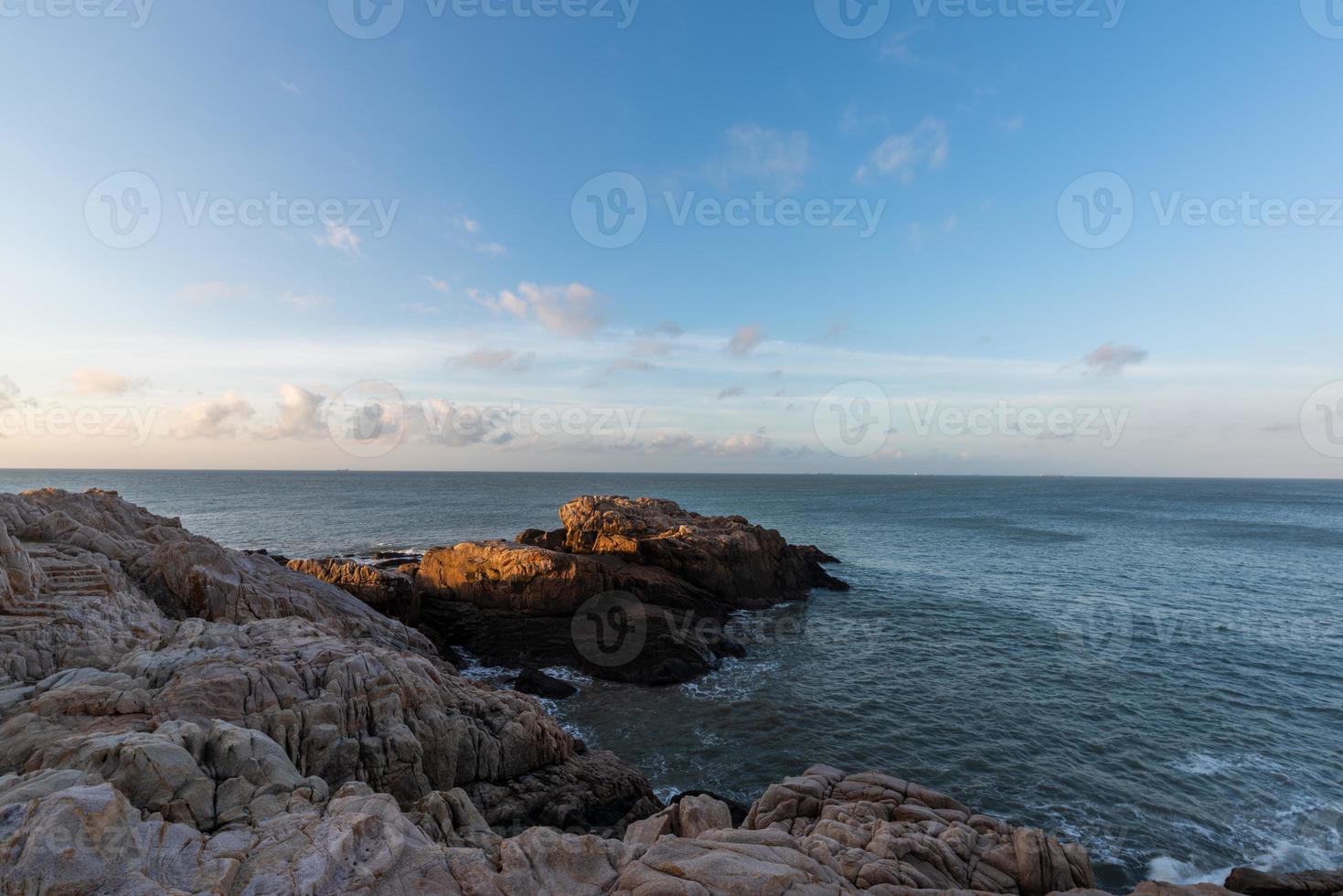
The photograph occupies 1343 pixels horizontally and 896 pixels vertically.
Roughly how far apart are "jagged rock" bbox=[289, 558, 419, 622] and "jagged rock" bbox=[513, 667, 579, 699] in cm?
1180

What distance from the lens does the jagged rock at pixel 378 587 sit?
3497 cm

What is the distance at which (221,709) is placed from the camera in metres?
12.8

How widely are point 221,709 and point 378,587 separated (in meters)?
23.9

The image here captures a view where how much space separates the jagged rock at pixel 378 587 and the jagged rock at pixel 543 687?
11.8 m

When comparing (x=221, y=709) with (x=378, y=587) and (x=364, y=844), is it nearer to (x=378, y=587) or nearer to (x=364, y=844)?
(x=364, y=844)

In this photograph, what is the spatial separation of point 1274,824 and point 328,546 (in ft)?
239

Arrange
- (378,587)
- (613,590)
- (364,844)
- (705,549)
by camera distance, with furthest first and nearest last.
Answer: (705,549) < (613,590) < (378,587) < (364,844)

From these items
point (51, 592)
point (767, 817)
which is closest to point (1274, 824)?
point (767, 817)

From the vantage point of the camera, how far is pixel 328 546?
63.0 meters

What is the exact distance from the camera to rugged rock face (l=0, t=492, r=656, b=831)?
10273 mm

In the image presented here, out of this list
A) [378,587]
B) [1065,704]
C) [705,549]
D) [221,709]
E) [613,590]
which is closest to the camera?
[221,709]

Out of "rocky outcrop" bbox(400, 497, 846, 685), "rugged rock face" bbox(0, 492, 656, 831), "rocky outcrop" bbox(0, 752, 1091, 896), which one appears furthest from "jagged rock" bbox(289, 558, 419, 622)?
"rocky outcrop" bbox(0, 752, 1091, 896)

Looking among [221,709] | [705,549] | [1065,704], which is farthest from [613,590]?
[221,709]

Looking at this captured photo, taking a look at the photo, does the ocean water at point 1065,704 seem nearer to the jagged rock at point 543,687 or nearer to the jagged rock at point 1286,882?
the jagged rock at point 543,687
